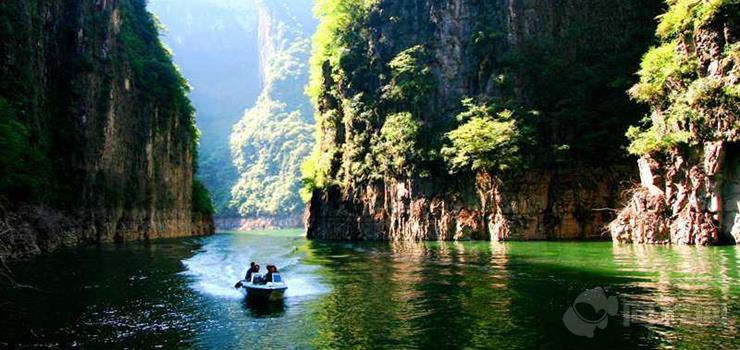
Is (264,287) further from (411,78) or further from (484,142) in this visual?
(411,78)

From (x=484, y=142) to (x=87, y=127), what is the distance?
33.8 m

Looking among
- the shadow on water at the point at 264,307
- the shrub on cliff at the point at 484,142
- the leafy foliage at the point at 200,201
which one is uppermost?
the shrub on cliff at the point at 484,142

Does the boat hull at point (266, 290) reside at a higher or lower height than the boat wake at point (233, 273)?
higher

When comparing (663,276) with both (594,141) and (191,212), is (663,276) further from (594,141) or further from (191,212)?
(191,212)

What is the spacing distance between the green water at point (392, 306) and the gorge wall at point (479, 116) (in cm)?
1810

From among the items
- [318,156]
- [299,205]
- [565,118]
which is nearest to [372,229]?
[318,156]

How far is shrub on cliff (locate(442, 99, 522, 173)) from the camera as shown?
44.7 metres

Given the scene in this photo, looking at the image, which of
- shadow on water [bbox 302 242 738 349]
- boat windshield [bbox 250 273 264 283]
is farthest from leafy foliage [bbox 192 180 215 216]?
boat windshield [bbox 250 273 264 283]

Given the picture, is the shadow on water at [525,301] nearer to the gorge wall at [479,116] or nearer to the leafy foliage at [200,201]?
the gorge wall at [479,116]

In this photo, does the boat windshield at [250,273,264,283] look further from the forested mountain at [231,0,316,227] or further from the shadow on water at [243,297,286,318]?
the forested mountain at [231,0,316,227]

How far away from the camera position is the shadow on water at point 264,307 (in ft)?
51.6

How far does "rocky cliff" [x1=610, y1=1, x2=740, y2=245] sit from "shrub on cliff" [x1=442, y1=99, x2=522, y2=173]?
10.1 metres

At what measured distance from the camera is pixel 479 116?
4809cm

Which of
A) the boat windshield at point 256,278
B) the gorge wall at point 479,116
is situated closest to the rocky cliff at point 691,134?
the gorge wall at point 479,116
